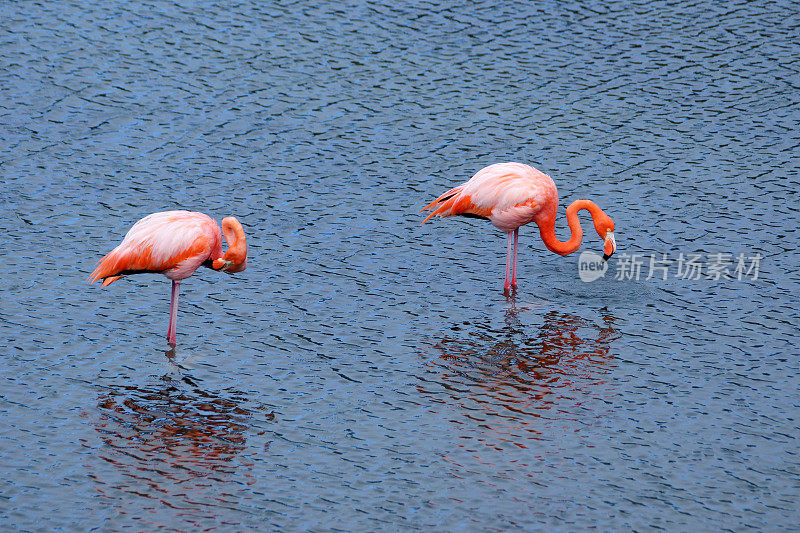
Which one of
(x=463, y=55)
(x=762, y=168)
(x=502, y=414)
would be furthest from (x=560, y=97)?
(x=502, y=414)

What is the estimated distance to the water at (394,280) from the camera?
13.5m

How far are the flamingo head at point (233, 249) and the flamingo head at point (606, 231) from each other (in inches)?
234

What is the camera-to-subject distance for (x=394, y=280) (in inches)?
748

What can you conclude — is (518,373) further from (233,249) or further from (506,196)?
(233,249)

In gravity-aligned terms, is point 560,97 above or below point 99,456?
above

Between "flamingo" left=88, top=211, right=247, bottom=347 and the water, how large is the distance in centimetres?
112

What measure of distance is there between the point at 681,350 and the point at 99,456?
27.7 ft

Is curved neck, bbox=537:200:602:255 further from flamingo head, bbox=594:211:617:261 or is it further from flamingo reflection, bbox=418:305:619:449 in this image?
flamingo reflection, bbox=418:305:619:449

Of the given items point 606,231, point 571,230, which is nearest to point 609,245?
point 606,231

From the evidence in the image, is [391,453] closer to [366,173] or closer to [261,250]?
[261,250]

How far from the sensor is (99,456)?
1387 centimetres

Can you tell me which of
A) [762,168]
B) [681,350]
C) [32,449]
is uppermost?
[762,168]

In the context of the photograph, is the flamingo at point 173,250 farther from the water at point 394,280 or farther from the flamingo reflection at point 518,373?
the flamingo reflection at point 518,373

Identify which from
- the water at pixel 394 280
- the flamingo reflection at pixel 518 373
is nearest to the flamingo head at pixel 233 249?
the water at pixel 394 280
